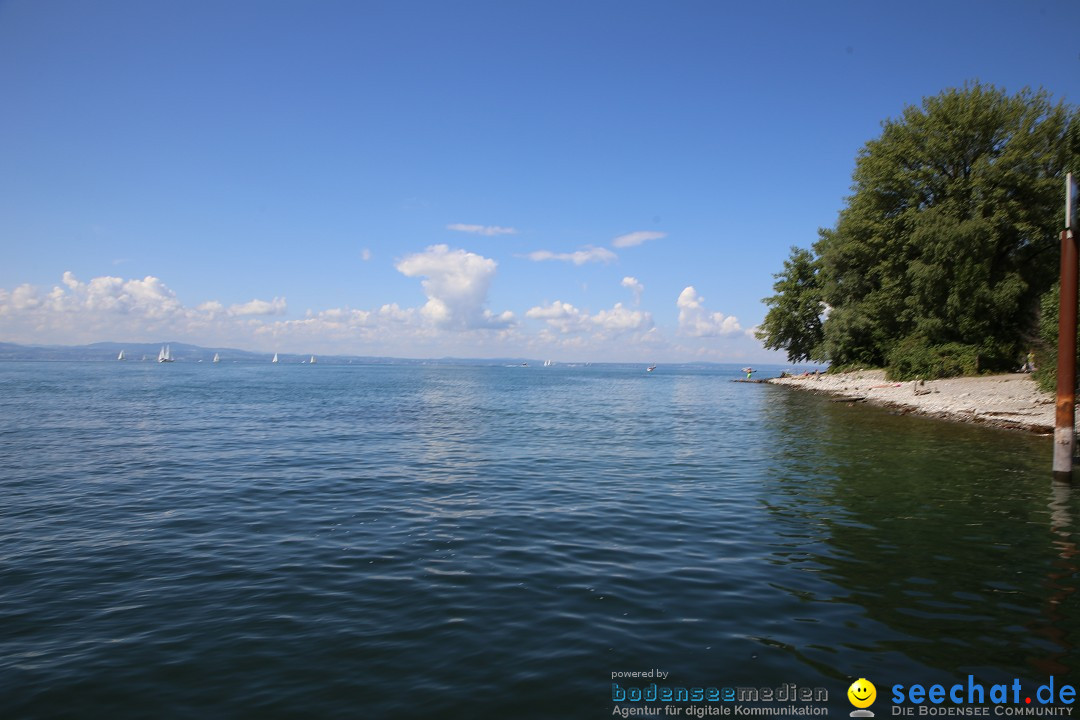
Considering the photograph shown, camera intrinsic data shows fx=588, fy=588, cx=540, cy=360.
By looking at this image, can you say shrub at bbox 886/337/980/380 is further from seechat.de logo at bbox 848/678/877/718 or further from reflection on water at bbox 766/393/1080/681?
seechat.de logo at bbox 848/678/877/718

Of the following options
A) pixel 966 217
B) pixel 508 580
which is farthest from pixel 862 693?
pixel 966 217

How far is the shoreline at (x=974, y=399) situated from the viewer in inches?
1200

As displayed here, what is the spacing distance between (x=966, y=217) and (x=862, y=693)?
52474mm

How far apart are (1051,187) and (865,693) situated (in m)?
53.5

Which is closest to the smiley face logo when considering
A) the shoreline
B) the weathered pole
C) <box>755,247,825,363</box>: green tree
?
the weathered pole

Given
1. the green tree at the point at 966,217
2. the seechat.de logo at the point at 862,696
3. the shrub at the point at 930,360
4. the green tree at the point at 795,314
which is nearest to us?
the seechat.de logo at the point at 862,696

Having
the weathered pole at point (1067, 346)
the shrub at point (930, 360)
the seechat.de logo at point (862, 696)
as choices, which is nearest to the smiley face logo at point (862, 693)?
the seechat.de logo at point (862, 696)

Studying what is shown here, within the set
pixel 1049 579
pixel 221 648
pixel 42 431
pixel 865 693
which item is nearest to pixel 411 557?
pixel 221 648

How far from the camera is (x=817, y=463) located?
2122cm

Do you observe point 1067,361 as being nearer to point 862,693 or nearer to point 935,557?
point 935,557

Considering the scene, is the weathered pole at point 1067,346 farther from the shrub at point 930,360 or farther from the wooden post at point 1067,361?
the shrub at point 930,360

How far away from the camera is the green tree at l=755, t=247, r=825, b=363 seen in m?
82.9

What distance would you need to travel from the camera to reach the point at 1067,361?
17.3 metres

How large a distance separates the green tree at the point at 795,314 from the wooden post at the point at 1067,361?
67.4m
